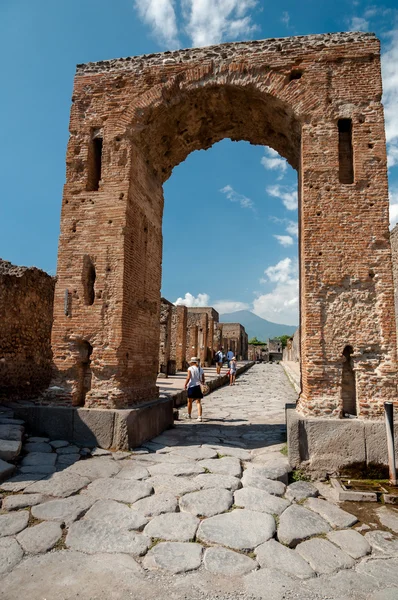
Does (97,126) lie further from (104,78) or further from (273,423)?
(273,423)

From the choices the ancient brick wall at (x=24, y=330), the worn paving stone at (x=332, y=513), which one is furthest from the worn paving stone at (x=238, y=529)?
the ancient brick wall at (x=24, y=330)

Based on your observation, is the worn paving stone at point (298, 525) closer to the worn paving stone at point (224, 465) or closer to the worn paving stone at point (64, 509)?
the worn paving stone at point (224, 465)

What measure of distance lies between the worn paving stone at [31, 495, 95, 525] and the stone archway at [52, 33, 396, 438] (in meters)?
2.14

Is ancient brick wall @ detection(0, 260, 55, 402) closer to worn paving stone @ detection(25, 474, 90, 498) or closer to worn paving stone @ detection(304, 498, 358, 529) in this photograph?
worn paving stone @ detection(25, 474, 90, 498)

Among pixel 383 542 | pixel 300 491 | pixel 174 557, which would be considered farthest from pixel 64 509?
pixel 383 542

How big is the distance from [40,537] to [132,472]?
5.40 feet

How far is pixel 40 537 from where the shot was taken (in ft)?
10.5

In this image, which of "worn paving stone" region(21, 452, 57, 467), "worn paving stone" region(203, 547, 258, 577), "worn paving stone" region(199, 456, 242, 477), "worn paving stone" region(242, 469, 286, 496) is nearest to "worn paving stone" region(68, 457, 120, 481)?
"worn paving stone" region(21, 452, 57, 467)

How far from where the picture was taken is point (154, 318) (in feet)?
25.1

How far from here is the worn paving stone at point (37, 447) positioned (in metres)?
5.31

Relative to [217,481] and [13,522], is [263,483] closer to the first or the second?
[217,481]

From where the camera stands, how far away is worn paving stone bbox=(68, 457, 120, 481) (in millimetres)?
4629

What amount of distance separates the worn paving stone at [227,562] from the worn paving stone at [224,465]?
5.58ft

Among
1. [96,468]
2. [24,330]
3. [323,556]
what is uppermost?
[24,330]
